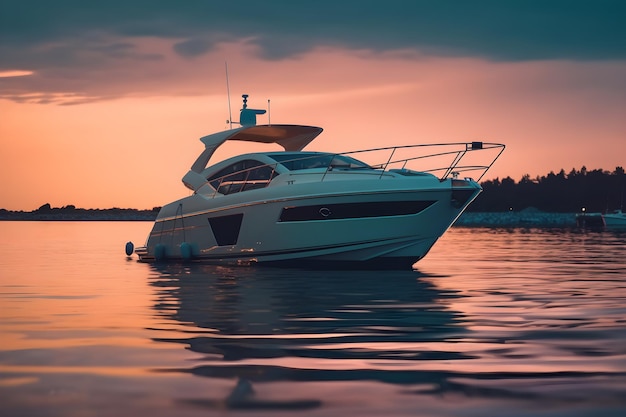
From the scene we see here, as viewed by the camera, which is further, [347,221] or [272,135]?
[272,135]

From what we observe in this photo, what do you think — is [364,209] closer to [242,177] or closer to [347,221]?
[347,221]

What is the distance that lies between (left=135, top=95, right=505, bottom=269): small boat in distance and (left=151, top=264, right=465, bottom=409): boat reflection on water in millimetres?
1122

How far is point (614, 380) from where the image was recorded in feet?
23.3

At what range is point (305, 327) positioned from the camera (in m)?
10.8

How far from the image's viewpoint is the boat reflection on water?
740 cm

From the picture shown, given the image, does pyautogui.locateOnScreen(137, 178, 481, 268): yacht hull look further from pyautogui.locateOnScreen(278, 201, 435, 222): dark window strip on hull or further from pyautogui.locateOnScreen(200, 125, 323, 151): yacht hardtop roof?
pyautogui.locateOnScreen(200, 125, 323, 151): yacht hardtop roof

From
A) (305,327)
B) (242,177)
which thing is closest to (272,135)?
(242,177)

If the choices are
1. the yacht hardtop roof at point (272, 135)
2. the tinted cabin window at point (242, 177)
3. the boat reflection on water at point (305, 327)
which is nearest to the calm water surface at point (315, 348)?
the boat reflection on water at point (305, 327)

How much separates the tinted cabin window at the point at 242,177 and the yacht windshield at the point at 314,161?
1.52ft

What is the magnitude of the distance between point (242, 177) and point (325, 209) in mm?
3425

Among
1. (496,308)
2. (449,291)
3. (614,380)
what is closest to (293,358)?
(614,380)

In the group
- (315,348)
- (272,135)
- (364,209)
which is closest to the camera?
(315,348)

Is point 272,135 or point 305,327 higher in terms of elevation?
point 272,135

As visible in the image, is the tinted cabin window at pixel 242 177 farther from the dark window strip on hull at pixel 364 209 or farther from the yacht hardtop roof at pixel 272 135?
the dark window strip on hull at pixel 364 209
